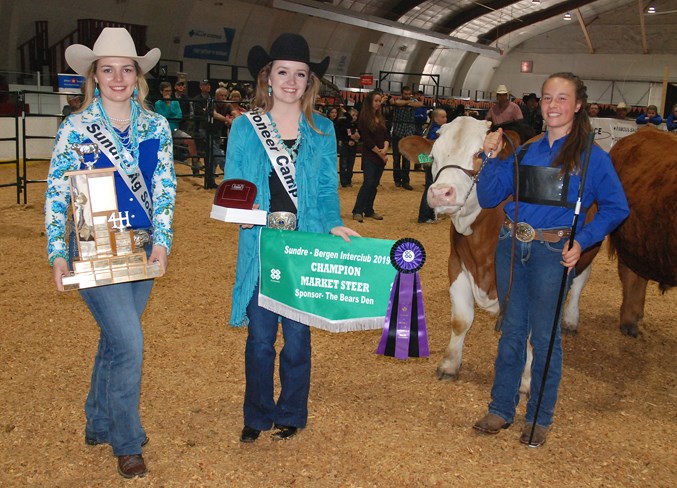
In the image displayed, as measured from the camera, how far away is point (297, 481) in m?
2.93

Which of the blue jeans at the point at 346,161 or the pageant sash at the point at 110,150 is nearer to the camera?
the pageant sash at the point at 110,150

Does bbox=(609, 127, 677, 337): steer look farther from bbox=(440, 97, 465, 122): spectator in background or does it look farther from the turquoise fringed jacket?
bbox=(440, 97, 465, 122): spectator in background

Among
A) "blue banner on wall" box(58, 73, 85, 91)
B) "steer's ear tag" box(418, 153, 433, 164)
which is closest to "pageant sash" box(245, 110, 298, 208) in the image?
"steer's ear tag" box(418, 153, 433, 164)

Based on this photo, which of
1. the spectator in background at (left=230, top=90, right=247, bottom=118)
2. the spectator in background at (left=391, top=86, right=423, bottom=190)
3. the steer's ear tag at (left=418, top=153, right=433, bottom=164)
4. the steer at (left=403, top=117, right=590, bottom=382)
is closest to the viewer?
the steer at (left=403, top=117, right=590, bottom=382)

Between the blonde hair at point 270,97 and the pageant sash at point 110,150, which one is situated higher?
the blonde hair at point 270,97

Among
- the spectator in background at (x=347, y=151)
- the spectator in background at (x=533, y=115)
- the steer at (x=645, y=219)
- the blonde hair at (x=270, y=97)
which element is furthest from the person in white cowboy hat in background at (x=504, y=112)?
the blonde hair at (x=270, y=97)

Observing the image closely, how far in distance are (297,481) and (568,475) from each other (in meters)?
1.24

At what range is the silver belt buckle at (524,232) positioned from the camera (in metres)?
3.06

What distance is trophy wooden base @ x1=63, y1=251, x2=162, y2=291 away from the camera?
2436mm

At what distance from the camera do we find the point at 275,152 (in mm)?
2910

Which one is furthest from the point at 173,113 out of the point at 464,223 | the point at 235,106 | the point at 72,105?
the point at 464,223

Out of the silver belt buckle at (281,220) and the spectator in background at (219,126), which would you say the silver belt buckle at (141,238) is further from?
the spectator in background at (219,126)

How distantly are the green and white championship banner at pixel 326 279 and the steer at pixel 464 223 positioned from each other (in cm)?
74

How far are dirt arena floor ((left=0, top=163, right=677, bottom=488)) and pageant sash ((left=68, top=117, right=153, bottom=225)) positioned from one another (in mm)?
1233
